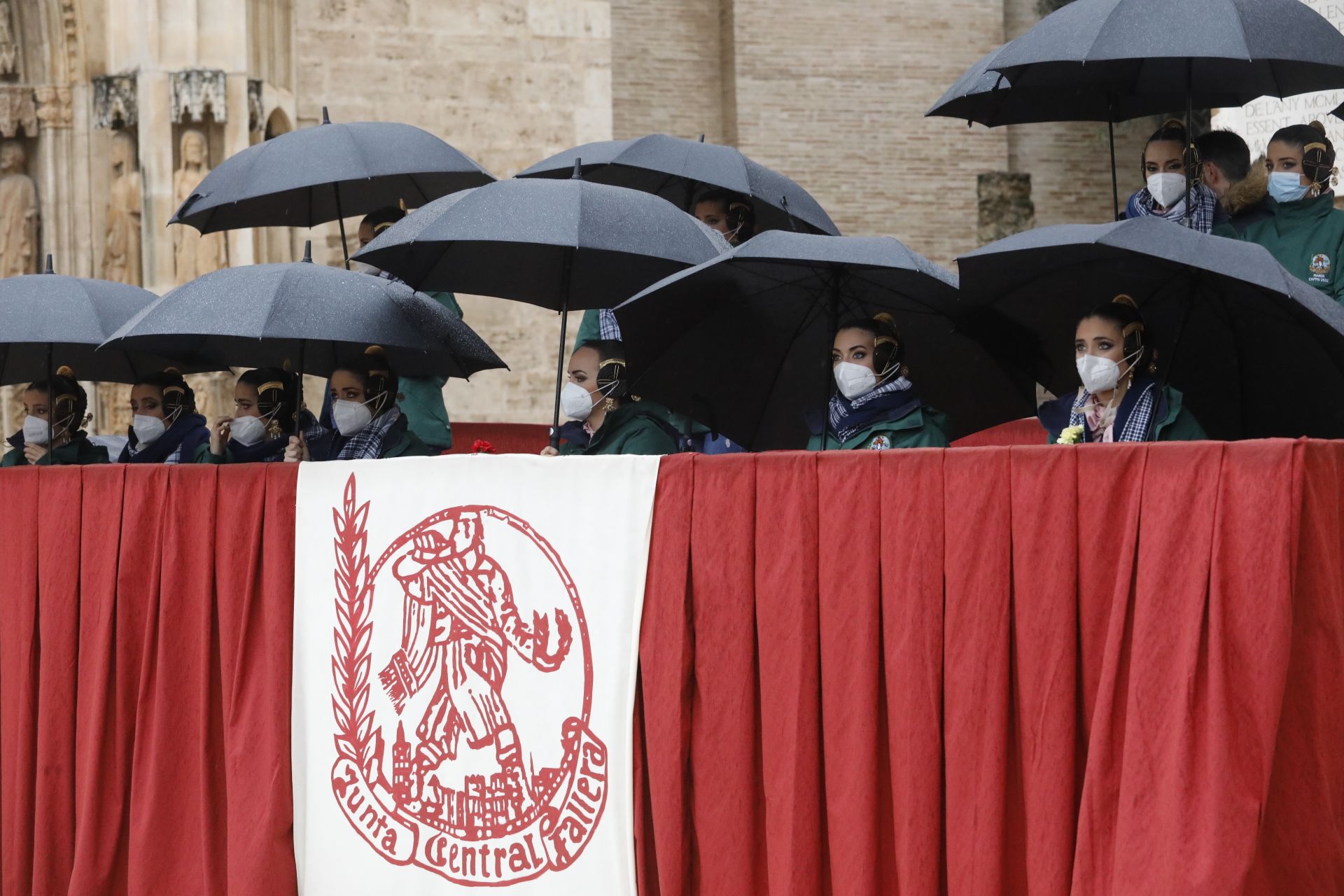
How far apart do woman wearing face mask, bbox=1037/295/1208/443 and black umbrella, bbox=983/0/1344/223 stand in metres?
1.02

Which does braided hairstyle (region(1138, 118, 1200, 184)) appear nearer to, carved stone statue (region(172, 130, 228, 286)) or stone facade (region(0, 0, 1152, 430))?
stone facade (region(0, 0, 1152, 430))

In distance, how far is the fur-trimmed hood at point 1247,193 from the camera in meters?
6.06

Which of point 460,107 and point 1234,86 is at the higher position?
point 460,107

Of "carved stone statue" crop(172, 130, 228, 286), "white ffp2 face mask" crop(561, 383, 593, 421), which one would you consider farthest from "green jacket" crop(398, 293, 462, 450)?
"carved stone statue" crop(172, 130, 228, 286)

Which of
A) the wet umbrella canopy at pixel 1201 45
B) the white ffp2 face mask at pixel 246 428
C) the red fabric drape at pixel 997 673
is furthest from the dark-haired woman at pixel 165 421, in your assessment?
the wet umbrella canopy at pixel 1201 45

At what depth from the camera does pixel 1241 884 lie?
371 cm

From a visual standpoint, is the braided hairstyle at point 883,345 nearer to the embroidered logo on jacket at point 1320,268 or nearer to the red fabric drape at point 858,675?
the red fabric drape at point 858,675

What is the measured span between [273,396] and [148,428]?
0.76 meters

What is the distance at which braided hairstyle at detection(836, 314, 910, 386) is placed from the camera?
557 centimetres

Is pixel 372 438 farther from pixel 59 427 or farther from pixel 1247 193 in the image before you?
pixel 1247 193

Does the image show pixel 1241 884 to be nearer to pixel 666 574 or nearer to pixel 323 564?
pixel 666 574

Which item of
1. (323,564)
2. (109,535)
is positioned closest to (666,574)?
(323,564)

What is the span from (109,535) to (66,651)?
450 millimetres

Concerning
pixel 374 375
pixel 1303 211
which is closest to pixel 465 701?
pixel 374 375
